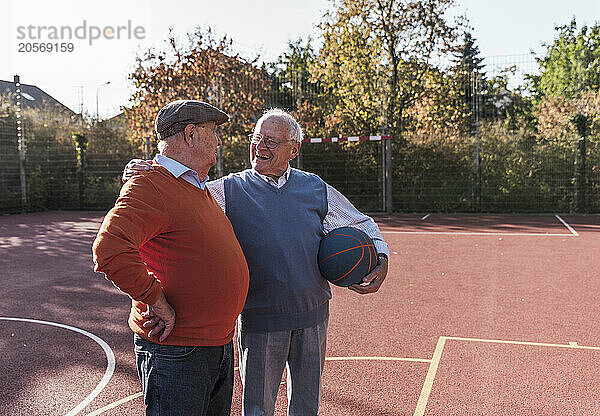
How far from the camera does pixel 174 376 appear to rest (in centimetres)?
205

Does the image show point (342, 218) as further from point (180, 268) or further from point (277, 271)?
point (180, 268)

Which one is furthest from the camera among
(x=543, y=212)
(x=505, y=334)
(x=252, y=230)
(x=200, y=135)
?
(x=543, y=212)

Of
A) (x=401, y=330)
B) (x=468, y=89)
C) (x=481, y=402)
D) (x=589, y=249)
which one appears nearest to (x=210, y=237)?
(x=481, y=402)

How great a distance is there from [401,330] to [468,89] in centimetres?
1249

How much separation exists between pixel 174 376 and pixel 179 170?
74cm

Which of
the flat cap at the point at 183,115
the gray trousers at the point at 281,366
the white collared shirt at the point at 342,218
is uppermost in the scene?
the flat cap at the point at 183,115

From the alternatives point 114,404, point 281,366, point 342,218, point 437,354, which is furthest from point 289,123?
point 437,354

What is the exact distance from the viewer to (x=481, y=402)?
342cm

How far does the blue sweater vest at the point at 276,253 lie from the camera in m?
2.43

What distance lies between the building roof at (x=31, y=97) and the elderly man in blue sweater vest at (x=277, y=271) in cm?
1838

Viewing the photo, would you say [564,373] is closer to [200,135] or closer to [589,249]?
[200,135]

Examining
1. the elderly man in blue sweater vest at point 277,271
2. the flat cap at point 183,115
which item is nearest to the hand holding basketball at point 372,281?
the elderly man in blue sweater vest at point 277,271

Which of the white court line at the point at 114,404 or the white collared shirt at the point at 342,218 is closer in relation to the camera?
the white collared shirt at the point at 342,218

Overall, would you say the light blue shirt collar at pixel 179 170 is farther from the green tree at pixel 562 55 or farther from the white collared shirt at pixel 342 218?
the green tree at pixel 562 55
